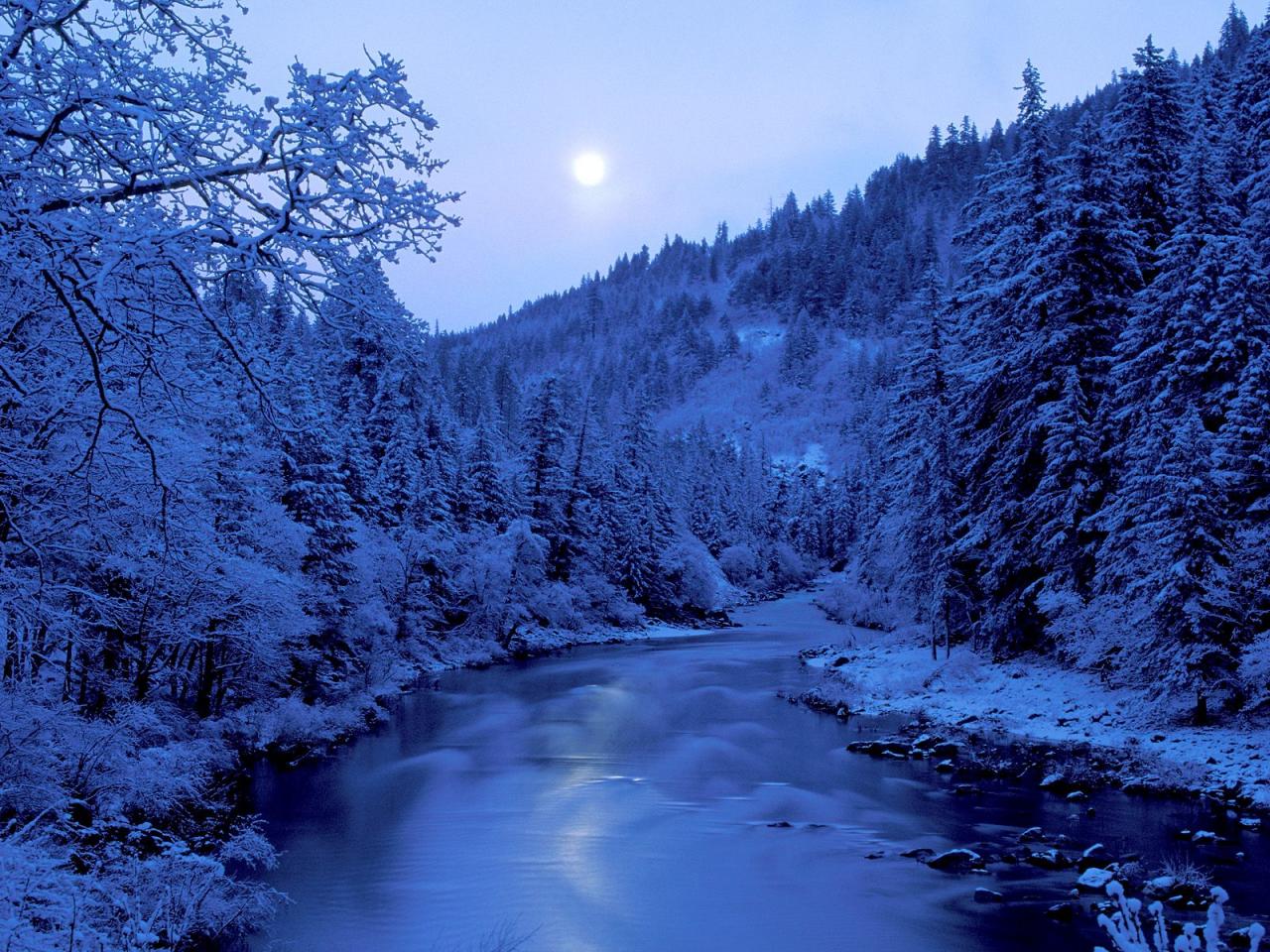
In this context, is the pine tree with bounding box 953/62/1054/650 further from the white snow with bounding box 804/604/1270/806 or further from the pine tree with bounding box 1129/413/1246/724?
the pine tree with bounding box 1129/413/1246/724

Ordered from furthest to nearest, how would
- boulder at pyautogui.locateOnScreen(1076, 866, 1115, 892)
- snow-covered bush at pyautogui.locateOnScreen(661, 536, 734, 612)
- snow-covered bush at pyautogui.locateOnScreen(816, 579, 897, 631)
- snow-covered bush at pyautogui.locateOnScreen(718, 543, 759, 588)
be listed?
snow-covered bush at pyautogui.locateOnScreen(718, 543, 759, 588) → snow-covered bush at pyautogui.locateOnScreen(661, 536, 734, 612) → snow-covered bush at pyautogui.locateOnScreen(816, 579, 897, 631) → boulder at pyautogui.locateOnScreen(1076, 866, 1115, 892)

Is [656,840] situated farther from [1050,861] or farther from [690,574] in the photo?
[690,574]

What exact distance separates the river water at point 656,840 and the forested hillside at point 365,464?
189 centimetres

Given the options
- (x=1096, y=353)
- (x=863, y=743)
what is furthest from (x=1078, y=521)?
(x=863, y=743)

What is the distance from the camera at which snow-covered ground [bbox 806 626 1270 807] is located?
1655cm

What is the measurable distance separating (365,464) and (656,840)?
27.0 meters

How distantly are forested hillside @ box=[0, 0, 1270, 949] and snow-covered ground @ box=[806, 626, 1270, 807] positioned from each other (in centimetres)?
106

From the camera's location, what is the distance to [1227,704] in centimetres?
1830

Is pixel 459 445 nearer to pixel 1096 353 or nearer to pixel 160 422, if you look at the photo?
pixel 1096 353

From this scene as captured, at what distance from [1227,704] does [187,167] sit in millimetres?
21809

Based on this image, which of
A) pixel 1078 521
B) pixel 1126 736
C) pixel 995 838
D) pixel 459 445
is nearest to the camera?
pixel 995 838

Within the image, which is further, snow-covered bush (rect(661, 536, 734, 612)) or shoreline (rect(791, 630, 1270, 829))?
snow-covered bush (rect(661, 536, 734, 612))

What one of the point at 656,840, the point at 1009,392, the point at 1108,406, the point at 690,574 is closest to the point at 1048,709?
the point at 1108,406

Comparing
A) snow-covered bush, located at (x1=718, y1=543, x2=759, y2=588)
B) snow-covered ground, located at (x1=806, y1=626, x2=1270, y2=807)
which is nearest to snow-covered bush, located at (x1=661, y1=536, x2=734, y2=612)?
snow-covered bush, located at (x1=718, y1=543, x2=759, y2=588)
